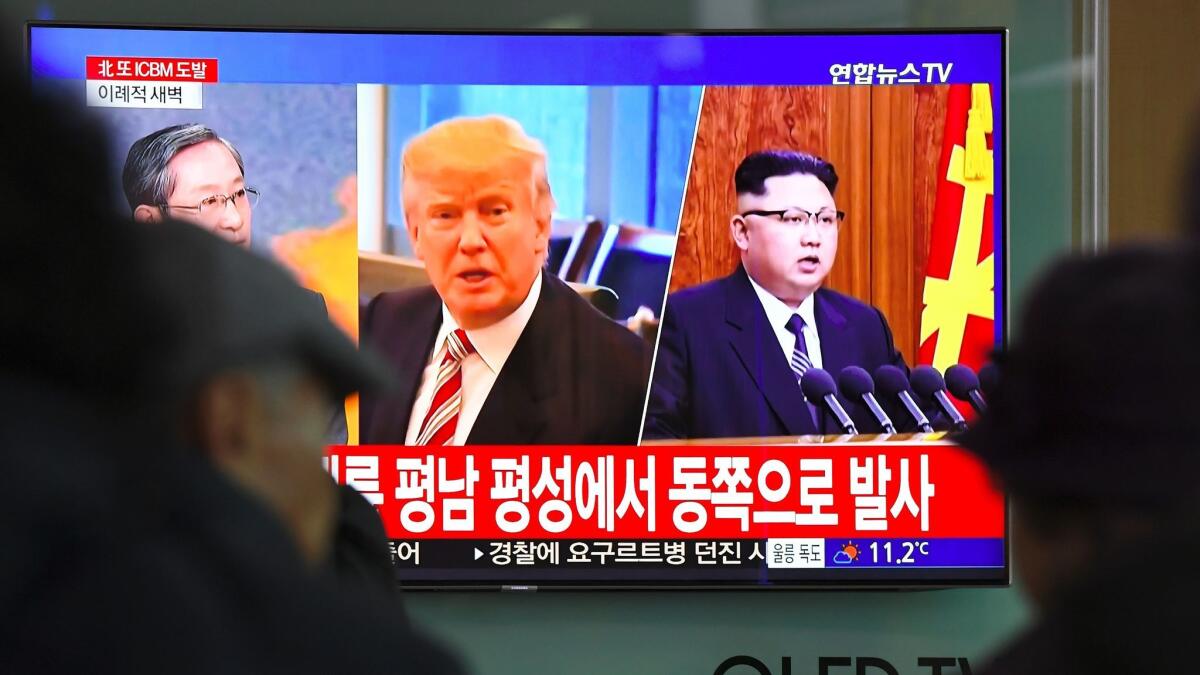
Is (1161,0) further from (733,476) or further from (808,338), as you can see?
(733,476)

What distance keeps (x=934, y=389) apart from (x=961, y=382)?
0.21 feet

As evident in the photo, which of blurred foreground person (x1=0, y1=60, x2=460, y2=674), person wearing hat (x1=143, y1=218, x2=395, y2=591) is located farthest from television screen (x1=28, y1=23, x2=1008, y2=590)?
blurred foreground person (x1=0, y1=60, x2=460, y2=674)

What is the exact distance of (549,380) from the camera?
10.9 feet

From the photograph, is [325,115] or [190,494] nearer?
[190,494]

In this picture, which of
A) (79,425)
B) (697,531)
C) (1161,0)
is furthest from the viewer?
(1161,0)

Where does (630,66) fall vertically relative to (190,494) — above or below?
above

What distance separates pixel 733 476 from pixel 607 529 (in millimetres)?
311

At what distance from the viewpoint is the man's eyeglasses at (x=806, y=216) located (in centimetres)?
334

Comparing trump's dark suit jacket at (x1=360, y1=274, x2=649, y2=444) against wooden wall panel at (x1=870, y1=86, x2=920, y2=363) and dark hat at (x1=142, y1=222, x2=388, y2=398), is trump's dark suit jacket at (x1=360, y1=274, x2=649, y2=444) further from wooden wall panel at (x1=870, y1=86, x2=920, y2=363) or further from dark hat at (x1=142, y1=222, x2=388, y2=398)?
dark hat at (x1=142, y1=222, x2=388, y2=398)

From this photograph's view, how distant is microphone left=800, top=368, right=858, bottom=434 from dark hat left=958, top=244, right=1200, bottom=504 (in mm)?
2530

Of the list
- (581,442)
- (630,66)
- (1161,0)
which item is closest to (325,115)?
(630,66)

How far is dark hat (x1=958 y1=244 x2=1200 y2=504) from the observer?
721 millimetres

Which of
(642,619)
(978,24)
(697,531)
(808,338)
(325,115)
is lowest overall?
(642,619)

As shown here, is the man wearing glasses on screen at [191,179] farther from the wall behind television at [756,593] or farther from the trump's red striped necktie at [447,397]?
the trump's red striped necktie at [447,397]
